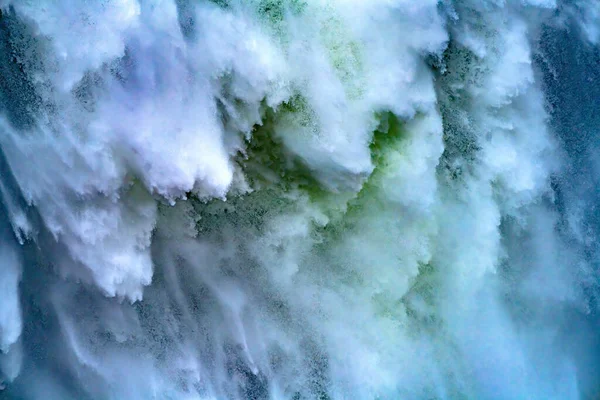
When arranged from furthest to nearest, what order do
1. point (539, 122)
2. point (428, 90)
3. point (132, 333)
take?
point (539, 122) → point (428, 90) → point (132, 333)

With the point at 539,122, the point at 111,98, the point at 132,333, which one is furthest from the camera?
the point at 539,122

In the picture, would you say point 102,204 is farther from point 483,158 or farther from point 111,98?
point 483,158

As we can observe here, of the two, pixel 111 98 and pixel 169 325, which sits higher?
pixel 111 98

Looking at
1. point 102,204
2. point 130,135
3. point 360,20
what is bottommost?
point 102,204

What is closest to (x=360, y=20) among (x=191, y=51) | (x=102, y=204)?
(x=191, y=51)

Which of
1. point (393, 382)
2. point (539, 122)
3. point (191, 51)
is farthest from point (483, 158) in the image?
point (191, 51)

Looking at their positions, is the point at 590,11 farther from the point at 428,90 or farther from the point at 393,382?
the point at 393,382

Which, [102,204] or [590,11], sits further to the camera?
[590,11]
